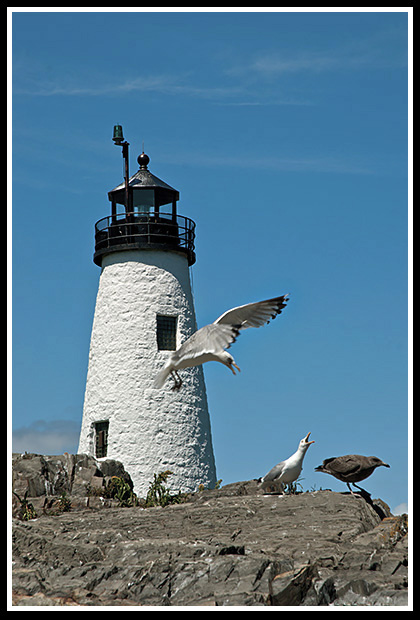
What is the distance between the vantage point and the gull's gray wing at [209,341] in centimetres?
1862

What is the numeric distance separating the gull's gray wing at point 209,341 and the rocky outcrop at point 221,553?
13.7 feet

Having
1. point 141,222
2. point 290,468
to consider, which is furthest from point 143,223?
point 290,468

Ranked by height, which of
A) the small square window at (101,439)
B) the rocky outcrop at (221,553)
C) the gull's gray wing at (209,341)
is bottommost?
the rocky outcrop at (221,553)

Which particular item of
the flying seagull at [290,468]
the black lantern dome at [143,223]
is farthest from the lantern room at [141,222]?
the flying seagull at [290,468]

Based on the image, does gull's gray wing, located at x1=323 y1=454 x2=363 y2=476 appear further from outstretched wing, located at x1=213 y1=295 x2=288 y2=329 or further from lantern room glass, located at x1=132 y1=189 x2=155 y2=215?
lantern room glass, located at x1=132 y1=189 x2=155 y2=215

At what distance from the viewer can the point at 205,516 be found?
23.4 metres

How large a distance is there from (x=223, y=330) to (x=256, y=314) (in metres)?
0.75

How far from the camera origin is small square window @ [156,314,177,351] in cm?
3092

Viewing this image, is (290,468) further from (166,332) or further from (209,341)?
(166,332)

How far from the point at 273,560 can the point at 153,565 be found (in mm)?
2436

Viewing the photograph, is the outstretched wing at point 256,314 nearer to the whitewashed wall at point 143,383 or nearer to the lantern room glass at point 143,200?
the whitewashed wall at point 143,383

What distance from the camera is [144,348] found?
30.6 metres
